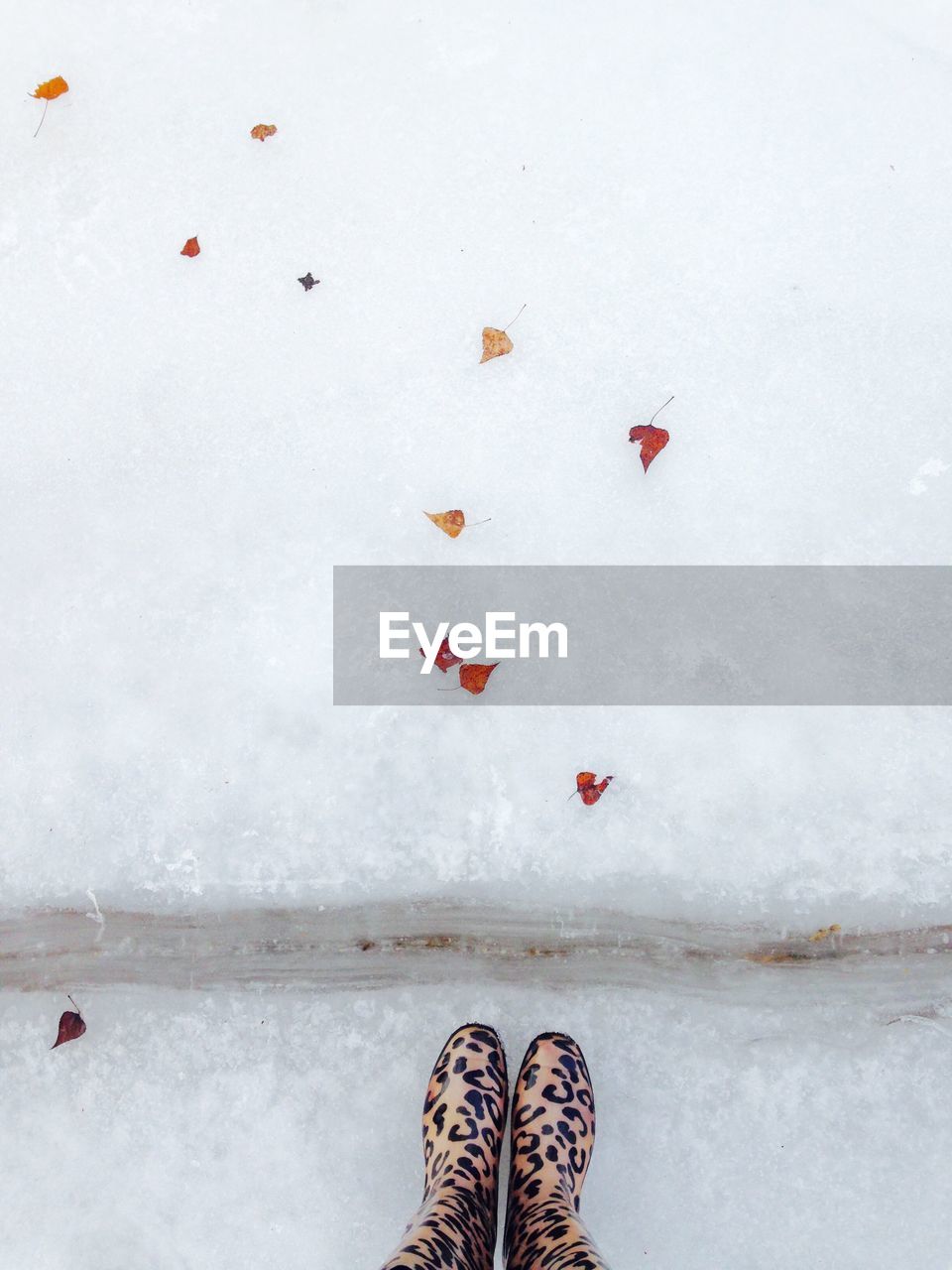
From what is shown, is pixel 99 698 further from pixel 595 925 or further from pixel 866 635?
pixel 866 635

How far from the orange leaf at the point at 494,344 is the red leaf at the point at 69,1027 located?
5.46 ft

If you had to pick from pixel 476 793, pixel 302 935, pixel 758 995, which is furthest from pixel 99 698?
pixel 758 995

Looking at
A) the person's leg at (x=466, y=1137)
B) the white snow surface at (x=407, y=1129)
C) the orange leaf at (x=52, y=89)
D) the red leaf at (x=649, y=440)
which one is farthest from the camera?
the orange leaf at (x=52, y=89)

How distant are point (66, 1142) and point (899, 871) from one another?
1.81 m

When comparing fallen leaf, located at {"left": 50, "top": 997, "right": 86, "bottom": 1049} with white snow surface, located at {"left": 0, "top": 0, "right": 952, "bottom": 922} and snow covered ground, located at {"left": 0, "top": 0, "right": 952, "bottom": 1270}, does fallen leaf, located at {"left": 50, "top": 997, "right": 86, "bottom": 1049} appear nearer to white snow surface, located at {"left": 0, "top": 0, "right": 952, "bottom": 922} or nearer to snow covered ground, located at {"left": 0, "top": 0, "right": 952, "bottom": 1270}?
snow covered ground, located at {"left": 0, "top": 0, "right": 952, "bottom": 1270}

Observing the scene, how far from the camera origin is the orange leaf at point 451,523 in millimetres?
1867

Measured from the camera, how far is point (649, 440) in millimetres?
1882

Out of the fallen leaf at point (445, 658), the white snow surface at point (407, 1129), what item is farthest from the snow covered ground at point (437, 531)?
the fallen leaf at point (445, 658)

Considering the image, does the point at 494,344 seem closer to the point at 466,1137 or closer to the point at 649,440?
the point at 649,440

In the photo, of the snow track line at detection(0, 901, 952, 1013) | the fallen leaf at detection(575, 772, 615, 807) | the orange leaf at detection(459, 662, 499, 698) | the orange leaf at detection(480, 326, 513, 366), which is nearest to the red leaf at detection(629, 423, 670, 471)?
the orange leaf at detection(480, 326, 513, 366)

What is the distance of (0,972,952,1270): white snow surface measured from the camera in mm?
1668

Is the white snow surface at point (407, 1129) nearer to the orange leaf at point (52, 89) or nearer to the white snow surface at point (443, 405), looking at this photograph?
the white snow surface at point (443, 405)

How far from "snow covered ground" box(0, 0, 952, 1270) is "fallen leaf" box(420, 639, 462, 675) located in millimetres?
113

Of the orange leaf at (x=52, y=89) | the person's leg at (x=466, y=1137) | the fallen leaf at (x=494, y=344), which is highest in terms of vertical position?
the orange leaf at (x=52, y=89)
